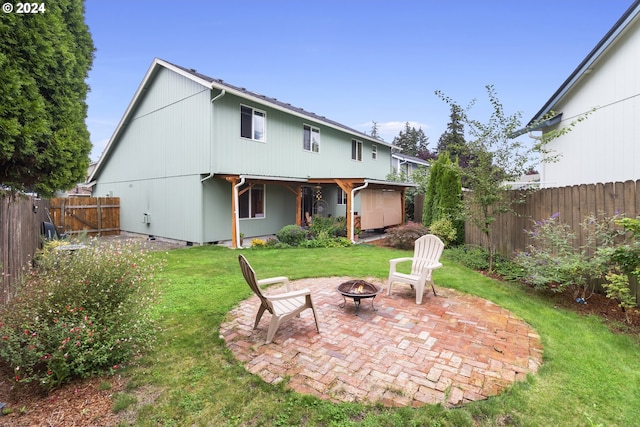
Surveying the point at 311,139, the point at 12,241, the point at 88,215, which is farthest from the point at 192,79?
the point at 88,215

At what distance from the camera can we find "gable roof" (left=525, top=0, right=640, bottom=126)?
6.43 meters

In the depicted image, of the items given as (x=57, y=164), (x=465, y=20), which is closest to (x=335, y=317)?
(x=57, y=164)

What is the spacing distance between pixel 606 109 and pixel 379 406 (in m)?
9.52

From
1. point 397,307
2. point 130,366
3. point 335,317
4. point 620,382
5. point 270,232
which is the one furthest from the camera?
point 270,232

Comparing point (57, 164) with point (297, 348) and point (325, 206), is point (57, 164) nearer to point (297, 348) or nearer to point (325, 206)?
point (297, 348)

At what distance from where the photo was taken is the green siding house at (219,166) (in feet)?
36.7

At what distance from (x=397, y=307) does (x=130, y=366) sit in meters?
3.53

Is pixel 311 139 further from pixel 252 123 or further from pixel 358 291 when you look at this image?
pixel 358 291

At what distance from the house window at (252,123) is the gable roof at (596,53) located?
30.6 feet

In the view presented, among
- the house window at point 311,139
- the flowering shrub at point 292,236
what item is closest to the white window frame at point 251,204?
the flowering shrub at point 292,236

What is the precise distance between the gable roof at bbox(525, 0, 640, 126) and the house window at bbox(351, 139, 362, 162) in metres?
9.50

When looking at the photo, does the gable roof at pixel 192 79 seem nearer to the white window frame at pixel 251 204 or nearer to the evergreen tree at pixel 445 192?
the white window frame at pixel 251 204

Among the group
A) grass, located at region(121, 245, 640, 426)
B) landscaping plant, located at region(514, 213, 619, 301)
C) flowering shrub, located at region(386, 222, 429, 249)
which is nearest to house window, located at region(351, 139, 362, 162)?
flowering shrub, located at region(386, 222, 429, 249)

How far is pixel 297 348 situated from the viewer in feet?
11.1
